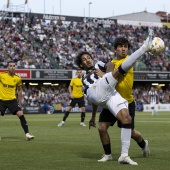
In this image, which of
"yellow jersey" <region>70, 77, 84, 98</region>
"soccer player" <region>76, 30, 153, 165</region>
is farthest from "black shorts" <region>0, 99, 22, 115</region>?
"yellow jersey" <region>70, 77, 84, 98</region>

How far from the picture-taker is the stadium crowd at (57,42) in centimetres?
5131

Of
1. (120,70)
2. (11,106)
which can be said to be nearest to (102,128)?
(120,70)

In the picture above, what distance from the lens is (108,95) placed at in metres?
9.44

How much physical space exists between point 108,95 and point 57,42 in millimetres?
46917

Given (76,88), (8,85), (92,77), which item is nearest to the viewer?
(92,77)

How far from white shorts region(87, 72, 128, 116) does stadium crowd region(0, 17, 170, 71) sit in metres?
39.5

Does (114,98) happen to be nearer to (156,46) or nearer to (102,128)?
(102,128)

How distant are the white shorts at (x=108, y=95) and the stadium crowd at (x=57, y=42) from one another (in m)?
39.5

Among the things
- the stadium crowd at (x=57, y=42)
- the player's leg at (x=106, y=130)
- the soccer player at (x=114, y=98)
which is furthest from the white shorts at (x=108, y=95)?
the stadium crowd at (x=57, y=42)

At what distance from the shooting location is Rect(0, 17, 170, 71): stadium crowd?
51309 millimetres

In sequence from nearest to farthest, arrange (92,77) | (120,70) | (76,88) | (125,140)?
(120,70), (125,140), (92,77), (76,88)

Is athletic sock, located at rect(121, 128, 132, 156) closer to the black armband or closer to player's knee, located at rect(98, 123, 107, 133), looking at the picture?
player's knee, located at rect(98, 123, 107, 133)

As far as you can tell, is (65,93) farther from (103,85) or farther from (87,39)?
(103,85)

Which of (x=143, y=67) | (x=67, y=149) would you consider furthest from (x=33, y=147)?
(x=143, y=67)
